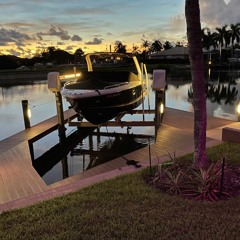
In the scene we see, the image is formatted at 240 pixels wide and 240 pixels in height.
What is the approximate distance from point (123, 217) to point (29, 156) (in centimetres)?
484

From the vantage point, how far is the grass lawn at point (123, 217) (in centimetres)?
319

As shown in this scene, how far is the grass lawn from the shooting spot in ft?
10.5

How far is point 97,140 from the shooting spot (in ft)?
38.0

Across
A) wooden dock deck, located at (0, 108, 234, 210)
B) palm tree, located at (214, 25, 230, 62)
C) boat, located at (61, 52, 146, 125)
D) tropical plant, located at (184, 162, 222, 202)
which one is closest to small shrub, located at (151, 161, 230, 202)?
tropical plant, located at (184, 162, 222, 202)

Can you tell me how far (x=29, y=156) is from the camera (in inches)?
305

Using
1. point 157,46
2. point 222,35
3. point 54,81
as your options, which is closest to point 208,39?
point 222,35

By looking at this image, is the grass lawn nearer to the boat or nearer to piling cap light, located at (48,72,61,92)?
the boat

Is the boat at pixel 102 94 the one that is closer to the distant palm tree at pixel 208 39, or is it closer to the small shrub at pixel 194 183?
the small shrub at pixel 194 183

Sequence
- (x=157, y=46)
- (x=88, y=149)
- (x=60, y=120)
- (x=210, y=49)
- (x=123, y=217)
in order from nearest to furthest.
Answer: (x=123, y=217)
(x=88, y=149)
(x=60, y=120)
(x=210, y=49)
(x=157, y=46)

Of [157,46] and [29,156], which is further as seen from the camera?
[157,46]

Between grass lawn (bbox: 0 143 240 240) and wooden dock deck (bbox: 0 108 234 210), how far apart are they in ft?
3.46

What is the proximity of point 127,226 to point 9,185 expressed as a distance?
338 centimetres

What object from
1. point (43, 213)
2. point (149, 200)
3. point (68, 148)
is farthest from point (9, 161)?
point (149, 200)

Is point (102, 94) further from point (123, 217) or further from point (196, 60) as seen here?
point (123, 217)
